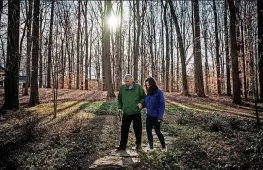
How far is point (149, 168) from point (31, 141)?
4425mm

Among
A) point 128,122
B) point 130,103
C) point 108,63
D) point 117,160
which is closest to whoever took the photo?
point 117,160

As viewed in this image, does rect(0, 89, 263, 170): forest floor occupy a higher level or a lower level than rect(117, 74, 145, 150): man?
lower

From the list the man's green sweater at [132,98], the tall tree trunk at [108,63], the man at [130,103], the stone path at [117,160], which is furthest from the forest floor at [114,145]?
the tall tree trunk at [108,63]

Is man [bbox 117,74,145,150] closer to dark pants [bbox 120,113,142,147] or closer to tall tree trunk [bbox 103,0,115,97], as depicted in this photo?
dark pants [bbox 120,113,142,147]

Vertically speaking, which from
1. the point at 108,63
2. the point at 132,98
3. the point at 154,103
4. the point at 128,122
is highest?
the point at 108,63

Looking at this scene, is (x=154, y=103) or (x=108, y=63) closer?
(x=154, y=103)

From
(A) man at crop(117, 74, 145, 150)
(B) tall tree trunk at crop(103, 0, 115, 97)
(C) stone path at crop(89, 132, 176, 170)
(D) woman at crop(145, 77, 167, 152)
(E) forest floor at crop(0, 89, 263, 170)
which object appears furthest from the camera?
(B) tall tree trunk at crop(103, 0, 115, 97)

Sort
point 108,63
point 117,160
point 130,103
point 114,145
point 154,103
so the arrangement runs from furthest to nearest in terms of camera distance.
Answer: point 108,63, point 114,145, point 130,103, point 154,103, point 117,160

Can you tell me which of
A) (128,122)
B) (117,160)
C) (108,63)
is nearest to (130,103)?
(128,122)

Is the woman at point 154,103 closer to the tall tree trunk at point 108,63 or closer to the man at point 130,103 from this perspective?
the man at point 130,103

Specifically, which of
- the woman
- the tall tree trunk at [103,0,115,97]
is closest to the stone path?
the woman

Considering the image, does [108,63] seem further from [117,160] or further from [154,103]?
[117,160]

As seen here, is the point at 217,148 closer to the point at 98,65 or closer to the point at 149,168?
the point at 149,168

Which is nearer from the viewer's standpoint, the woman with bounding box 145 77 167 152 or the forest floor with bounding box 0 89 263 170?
the forest floor with bounding box 0 89 263 170
